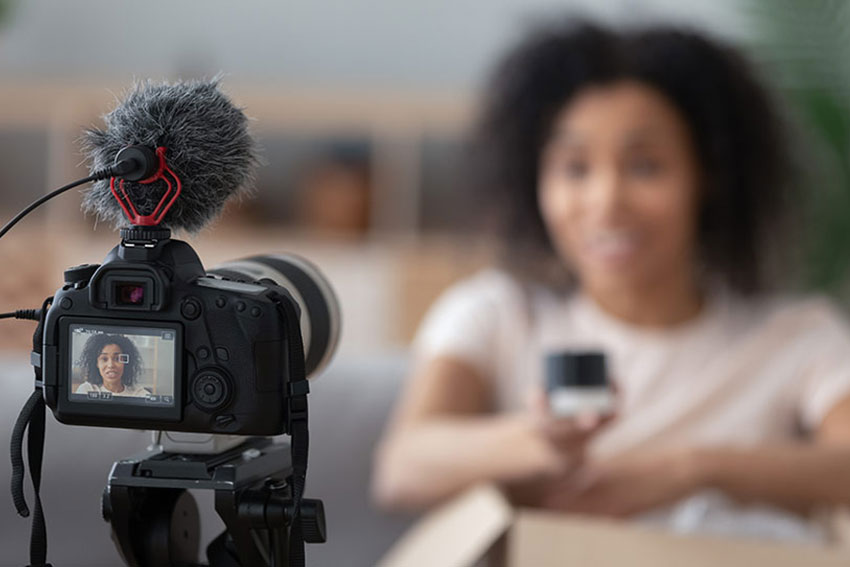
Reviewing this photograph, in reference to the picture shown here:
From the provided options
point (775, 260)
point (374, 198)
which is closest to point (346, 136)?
point (374, 198)

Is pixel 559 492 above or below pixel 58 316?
below

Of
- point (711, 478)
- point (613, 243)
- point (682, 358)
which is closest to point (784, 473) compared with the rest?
point (711, 478)

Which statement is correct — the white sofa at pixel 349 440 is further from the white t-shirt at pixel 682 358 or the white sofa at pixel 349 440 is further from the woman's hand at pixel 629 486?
the woman's hand at pixel 629 486

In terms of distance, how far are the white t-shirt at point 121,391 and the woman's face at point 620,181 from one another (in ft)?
2.89

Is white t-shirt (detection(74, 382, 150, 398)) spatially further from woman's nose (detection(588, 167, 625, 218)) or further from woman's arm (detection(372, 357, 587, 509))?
woman's nose (detection(588, 167, 625, 218))

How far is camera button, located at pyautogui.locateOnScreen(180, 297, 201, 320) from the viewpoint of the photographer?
1.48ft

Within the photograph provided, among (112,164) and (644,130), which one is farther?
(644,130)

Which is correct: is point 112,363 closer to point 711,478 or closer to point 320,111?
point 711,478

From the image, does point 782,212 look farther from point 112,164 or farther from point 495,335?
point 112,164

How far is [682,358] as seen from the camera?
1.37 metres

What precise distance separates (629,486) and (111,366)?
2.66 ft

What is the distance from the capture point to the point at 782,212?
1.54 meters

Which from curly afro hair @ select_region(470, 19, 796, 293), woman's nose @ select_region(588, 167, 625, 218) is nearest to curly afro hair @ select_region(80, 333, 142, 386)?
woman's nose @ select_region(588, 167, 625, 218)

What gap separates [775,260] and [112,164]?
137 centimetres
